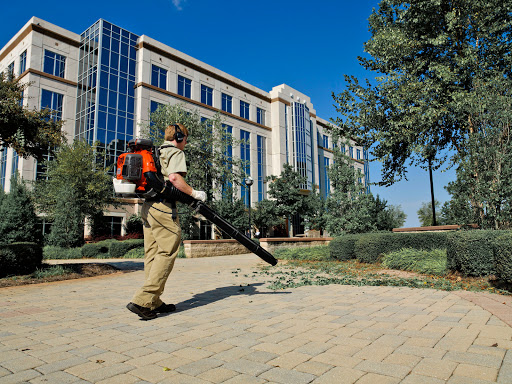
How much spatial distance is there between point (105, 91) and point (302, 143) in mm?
28099

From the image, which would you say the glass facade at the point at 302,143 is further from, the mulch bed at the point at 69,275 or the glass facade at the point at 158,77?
the mulch bed at the point at 69,275

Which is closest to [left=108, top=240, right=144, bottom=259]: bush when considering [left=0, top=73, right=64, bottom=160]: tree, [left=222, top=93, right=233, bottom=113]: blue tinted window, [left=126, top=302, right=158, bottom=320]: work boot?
[left=0, top=73, right=64, bottom=160]: tree

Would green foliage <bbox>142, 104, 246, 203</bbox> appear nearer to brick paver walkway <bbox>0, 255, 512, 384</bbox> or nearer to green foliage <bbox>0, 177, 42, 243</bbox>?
green foliage <bbox>0, 177, 42, 243</bbox>

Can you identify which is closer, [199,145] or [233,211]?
[199,145]

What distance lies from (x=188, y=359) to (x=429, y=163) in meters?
16.8

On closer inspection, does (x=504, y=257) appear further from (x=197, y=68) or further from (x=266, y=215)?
(x=197, y=68)

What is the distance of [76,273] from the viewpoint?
9156mm

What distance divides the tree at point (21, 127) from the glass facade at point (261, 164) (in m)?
35.7

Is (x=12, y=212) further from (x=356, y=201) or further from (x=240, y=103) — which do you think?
(x=240, y=103)

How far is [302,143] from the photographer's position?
166ft

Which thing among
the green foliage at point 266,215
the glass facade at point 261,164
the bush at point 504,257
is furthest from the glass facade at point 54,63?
the bush at point 504,257

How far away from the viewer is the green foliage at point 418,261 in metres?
7.88

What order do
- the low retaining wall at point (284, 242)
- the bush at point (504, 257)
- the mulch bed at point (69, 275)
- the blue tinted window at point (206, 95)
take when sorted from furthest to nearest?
the blue tinted window at point (206, 95)
the low retaining wall at point (284, 242)
the mulch bed at point (69, 275)
the bush at point (504, 257)

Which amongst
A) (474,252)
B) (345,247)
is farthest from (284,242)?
(474,252)
